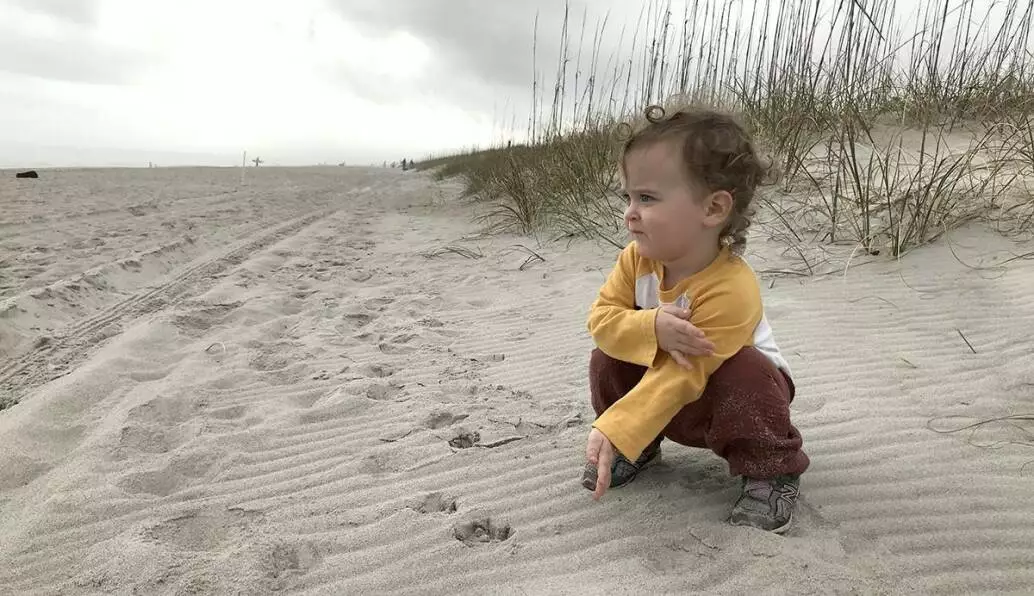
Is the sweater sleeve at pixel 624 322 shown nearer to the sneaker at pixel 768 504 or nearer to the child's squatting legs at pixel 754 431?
the child's squatting legs at pixel 754 431

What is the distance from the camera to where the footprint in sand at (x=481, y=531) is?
65.9 inches

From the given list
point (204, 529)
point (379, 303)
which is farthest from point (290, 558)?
point (379, 303)

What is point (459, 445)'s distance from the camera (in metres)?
2.18

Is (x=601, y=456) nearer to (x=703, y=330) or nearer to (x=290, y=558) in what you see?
(x=703, y=330)

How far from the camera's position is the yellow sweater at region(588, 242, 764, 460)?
59.2 inches

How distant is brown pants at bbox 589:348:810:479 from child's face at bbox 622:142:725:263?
12.2 inches

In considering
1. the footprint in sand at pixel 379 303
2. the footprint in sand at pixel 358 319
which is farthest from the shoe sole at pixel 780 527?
the footprint in sand at pixel 379 303

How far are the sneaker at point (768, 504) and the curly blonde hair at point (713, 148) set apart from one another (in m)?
0.59

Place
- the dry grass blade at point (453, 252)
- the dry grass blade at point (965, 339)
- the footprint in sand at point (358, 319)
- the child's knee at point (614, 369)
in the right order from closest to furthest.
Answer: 1. the child's knee at point (614, 369)
2. the dry grass blade at point (965, 339)
3. the footprint in sand at point (358, 319)
4. the dry grass blade at point (453, 252)

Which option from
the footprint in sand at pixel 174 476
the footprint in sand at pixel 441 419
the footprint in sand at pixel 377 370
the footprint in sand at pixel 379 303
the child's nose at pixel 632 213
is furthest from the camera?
the footprint in sand at pixel 379 303

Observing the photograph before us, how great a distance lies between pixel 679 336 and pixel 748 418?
0.89 feet

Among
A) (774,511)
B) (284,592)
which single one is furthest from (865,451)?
(284,592)

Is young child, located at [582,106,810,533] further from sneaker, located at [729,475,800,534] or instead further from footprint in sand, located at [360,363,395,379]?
footprint in sand, located at [360,363,395,379]

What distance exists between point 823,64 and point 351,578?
477cm
